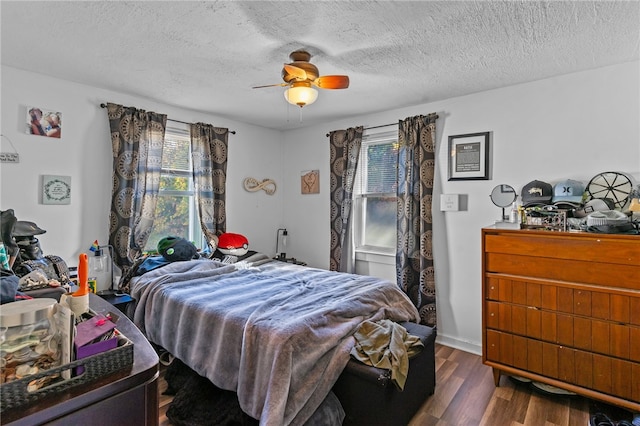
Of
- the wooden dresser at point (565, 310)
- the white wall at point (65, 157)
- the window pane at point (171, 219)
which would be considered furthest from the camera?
the window pane at point (171, 219)

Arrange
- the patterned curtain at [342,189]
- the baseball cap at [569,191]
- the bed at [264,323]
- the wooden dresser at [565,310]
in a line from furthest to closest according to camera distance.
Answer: the patterned curtain at [342,189], the baseball cap at [569,191], the wooden dresser at [565,310], the bed at [264,323]

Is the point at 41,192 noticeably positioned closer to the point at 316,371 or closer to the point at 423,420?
the point at 316,371

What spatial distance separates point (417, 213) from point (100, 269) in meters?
3.02

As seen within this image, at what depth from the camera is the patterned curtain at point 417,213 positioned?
3.31 meters

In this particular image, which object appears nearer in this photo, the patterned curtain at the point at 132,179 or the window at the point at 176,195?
the patterned curtain at the point at 132,179

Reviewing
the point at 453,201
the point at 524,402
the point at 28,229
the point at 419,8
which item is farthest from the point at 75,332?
the point at 453,201

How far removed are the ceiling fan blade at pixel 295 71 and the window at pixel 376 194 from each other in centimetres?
175

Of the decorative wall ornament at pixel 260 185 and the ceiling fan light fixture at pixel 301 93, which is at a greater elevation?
the ceiling fan light fixture at pixel 301 93

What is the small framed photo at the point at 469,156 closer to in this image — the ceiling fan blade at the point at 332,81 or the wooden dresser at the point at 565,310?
the wooden dresser at the point at 565,310

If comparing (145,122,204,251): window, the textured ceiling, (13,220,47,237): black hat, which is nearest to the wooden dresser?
the textured ceiling

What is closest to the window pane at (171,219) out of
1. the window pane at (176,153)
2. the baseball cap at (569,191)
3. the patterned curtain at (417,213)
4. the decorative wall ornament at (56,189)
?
the window pane at (176,153)

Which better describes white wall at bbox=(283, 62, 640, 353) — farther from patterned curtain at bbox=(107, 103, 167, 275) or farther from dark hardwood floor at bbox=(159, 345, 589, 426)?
patterned curtain at bbox=(107, 103, 167, 275)

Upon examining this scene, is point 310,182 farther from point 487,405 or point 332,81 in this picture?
point 487,405

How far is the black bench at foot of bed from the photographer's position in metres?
1.81
